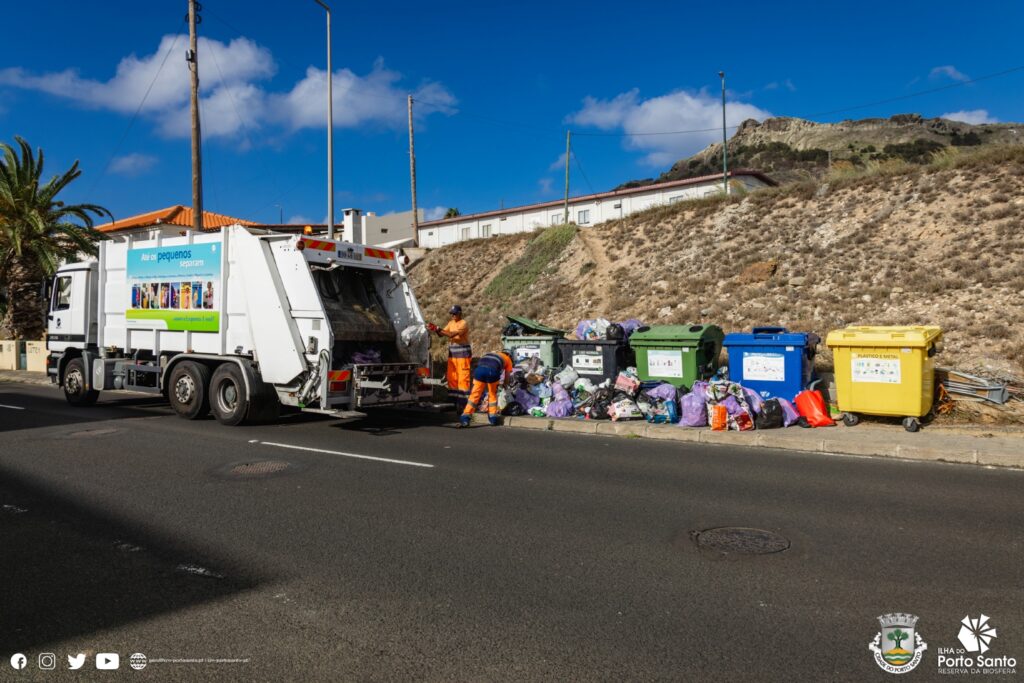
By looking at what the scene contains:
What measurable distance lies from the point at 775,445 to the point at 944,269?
373 inches

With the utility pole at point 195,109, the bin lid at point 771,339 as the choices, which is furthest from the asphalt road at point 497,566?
the utility pole at point 195,109

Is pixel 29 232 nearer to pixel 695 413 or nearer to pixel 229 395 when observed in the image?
pixel 229 395

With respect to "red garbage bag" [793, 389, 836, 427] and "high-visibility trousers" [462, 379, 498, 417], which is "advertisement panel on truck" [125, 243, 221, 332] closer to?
"high-visibility trousers" [462, 379, 498, 417]

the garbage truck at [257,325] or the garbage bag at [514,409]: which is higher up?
the garbage truck at [257,325]

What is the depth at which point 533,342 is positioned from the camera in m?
12.5

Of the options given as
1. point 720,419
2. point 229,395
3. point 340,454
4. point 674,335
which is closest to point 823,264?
point 674,335

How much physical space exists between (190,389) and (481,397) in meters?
4.55

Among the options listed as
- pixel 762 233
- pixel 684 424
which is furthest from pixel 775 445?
pixel 762 233

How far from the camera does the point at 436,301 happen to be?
1020 inches

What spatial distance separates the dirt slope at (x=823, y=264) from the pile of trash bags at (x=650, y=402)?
3.71 meters

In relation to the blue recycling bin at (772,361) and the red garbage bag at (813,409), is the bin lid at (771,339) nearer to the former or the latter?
the blue recycling bin at (772,361)

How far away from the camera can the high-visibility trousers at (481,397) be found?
10445 millimetres

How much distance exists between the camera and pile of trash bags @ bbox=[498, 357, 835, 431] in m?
9.31

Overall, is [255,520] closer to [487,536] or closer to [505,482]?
[487,536]
